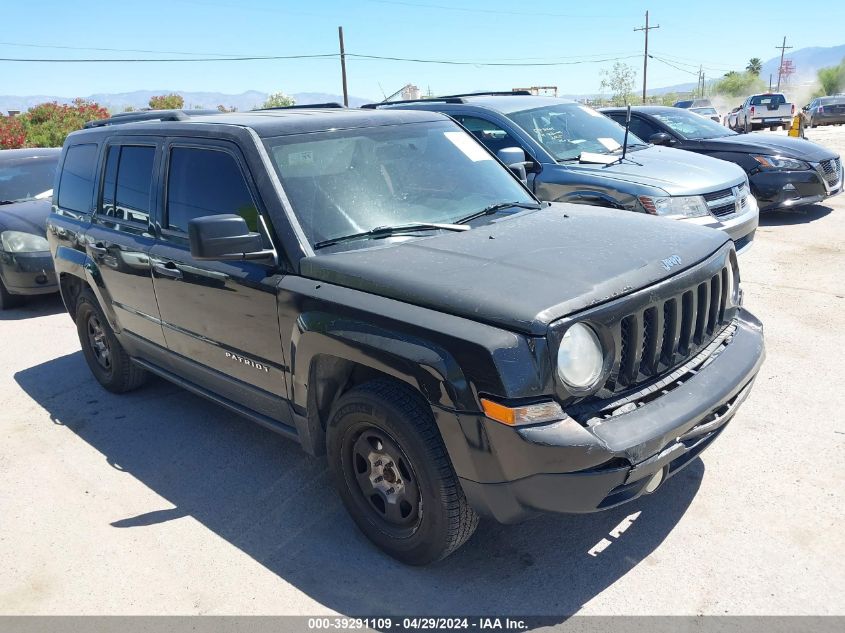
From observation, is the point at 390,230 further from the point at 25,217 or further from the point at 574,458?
the point at 25,217

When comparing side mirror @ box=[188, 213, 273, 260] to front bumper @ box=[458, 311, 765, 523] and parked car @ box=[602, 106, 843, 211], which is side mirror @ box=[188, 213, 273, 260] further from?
parked car @ box=[602, 106, 843, 211]

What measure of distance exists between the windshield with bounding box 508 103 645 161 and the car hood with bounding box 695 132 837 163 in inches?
95.1

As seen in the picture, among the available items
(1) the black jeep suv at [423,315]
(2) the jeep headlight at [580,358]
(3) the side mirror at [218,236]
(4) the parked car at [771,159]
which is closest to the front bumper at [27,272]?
(1) the black jeep suv at [423,315]

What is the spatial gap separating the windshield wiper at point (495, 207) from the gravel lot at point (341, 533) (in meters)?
1.55

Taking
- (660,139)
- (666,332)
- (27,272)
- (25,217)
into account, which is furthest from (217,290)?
(660,139)

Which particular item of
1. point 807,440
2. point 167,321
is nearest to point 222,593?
point 167,321

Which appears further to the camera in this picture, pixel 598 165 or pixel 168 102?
pixel 168 102

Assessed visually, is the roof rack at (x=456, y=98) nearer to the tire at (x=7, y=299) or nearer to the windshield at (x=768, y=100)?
the tire at (x=7, y=299)

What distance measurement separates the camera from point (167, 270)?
13.5 ft

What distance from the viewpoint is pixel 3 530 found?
3738 millimetres

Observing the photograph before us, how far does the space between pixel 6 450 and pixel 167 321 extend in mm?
1489

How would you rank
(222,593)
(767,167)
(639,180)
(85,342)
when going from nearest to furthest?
(222,593)
(85,342)
(639,180)
(767,167)

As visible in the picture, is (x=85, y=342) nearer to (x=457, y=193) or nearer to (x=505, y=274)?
(x=457, y=193)

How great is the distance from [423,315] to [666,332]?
1054 millimetres
